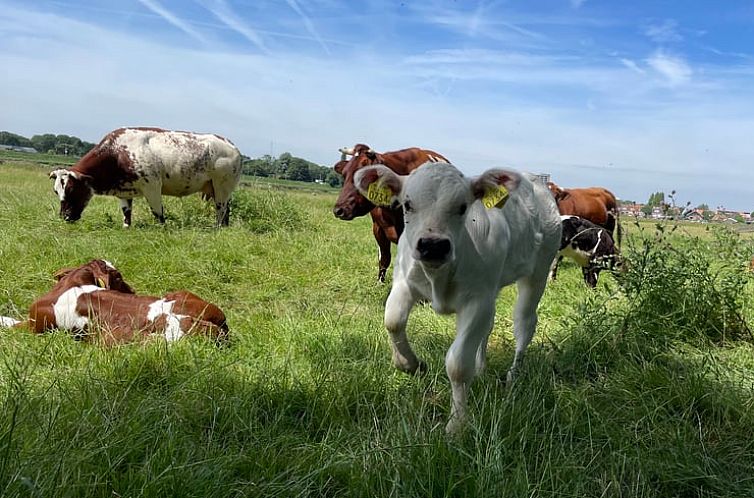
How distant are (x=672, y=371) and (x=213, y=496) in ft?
9.42

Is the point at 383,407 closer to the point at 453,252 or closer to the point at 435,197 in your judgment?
the point at 453,252

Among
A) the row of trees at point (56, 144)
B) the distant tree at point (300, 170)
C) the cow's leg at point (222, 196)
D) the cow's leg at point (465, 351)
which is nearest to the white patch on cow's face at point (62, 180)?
the cow's leg at point (222, 196)

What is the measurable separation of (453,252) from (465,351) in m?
0.56

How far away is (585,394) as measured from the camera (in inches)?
135

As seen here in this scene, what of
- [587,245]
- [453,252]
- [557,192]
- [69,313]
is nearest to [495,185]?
[453,252]

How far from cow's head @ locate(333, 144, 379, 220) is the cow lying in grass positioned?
2.19 m

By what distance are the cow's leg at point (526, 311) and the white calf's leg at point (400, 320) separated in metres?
1.00

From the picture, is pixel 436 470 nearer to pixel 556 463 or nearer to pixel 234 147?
pixel 556 463

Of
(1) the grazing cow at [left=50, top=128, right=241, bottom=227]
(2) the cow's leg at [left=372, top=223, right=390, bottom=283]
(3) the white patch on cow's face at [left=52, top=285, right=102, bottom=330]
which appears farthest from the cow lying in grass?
(1) the grazing cow at [left=50, top=128, right=241, bottom=227]

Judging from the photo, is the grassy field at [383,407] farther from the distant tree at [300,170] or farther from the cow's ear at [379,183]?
the distant tree at [300,170]

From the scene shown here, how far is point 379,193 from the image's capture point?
3.10 metres

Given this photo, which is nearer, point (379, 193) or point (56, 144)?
point (379, 193)

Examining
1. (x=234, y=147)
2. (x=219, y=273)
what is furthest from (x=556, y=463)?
(x=234, y=147)

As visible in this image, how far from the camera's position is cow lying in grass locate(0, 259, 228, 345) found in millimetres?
4043
